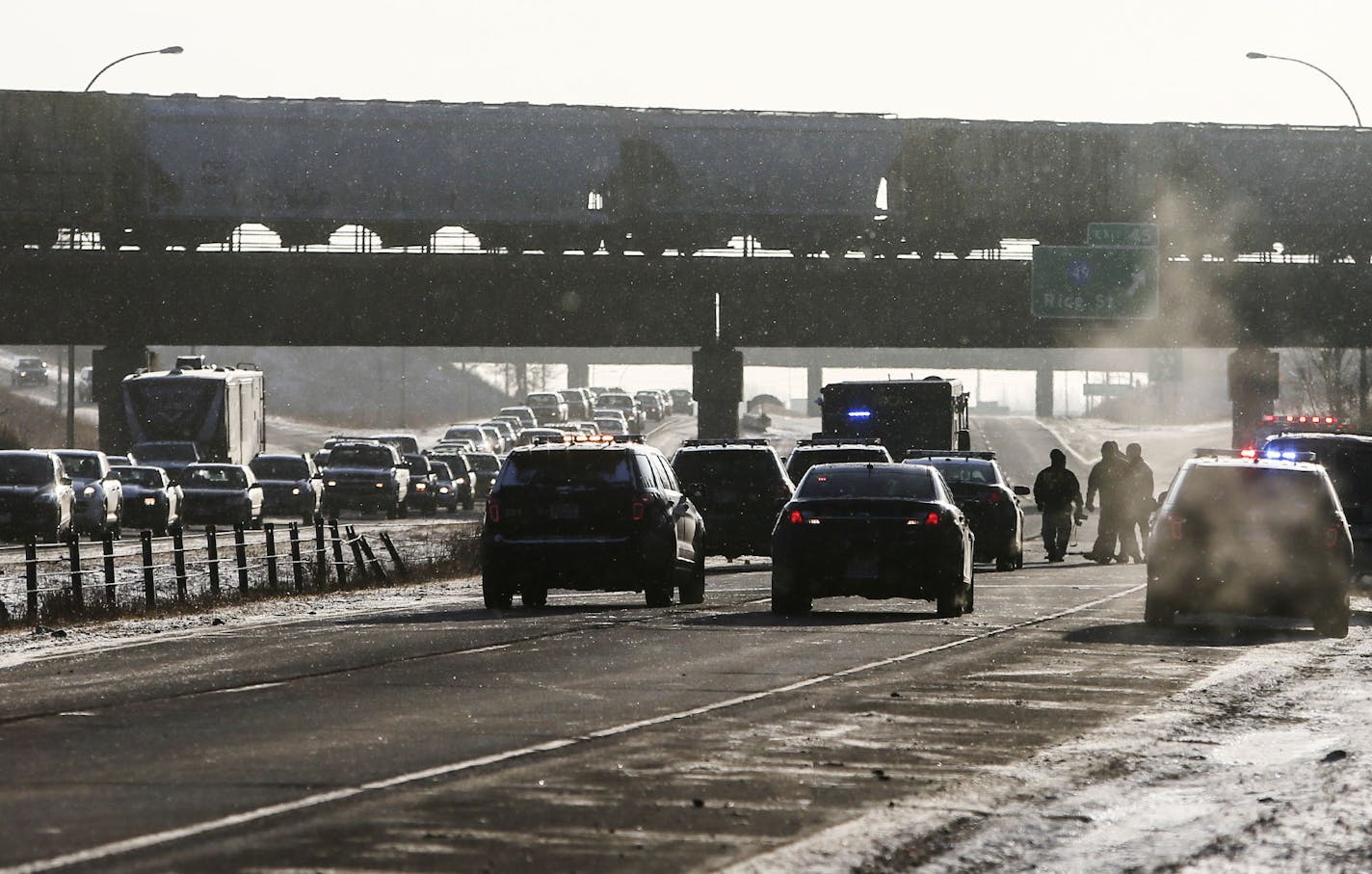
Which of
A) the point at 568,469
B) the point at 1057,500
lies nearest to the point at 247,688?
the point at 568,469

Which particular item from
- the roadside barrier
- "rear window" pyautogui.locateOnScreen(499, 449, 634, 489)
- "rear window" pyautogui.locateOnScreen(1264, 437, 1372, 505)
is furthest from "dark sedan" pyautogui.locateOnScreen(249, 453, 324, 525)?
"rear window" pyautogui.locateOnScreen(499, 449, 634, 489)

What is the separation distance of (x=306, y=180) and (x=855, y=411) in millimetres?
17852

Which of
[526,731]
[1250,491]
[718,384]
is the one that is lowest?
[526,731]

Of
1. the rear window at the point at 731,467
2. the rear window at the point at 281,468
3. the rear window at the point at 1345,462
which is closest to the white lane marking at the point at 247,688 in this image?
the rear window at the point at 731,467

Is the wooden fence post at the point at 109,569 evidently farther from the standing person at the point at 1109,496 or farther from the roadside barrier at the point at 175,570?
the standing person at the point at 1109,496

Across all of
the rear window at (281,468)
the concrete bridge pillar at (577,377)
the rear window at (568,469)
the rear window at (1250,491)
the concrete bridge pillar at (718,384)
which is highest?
the concrete bridge pillar at (577,377)

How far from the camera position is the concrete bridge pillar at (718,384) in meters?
63.1

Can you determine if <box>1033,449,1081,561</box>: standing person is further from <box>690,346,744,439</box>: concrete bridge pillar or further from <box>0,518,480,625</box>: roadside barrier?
<box>690,346,744,439</box>: concrete bridge pillar

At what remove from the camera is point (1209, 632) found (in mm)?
21109

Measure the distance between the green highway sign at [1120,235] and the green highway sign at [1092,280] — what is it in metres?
0.14

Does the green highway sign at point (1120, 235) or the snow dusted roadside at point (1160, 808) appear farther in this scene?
the green highway sign at point (1120, 235)

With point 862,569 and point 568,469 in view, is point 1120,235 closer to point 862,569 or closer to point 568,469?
point 568,469

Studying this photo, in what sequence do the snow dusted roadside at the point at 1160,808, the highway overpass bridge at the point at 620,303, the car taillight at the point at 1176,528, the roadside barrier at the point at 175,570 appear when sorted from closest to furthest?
the snow dusted roadside at the point at 1160,808
the car taillight at the point at 1176,528
the roadside barrier at the point at 175,570
the highway overpass bridge at the point at 620,303

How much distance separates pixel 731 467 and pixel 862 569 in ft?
31.0
